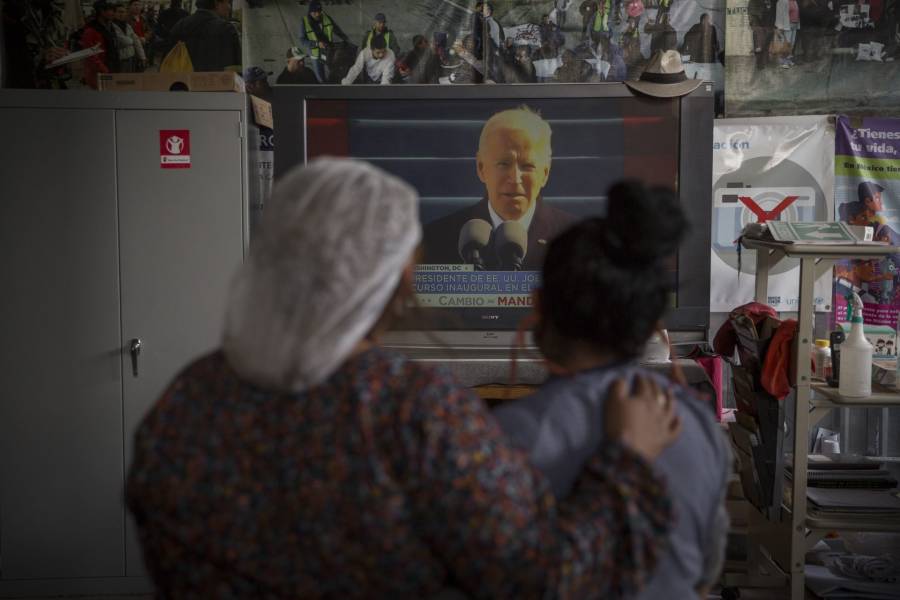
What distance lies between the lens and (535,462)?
1075mm

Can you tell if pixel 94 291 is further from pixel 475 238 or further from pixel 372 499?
pixel 372 499

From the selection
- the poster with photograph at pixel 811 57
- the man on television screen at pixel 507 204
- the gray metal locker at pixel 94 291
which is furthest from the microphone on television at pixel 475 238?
the poster with photograph at pixel 811 57

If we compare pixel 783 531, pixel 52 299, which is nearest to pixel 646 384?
pixel 783 531

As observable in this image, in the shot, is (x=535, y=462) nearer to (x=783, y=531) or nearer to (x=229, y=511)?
(x=229, y=511)

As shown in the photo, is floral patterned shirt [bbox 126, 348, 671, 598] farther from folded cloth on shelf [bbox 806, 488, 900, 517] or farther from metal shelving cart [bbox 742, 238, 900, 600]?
folded cloth on shelf [bbox 806, 488, 900, 517]

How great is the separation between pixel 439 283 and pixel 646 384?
232cm

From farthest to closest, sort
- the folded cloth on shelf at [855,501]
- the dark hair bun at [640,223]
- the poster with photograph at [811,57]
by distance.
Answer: the poster with photograph at [811,57], the folded cloth on shelf at [855,501], the dark hair bun at [640,223]

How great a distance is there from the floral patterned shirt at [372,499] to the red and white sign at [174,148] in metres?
2.40

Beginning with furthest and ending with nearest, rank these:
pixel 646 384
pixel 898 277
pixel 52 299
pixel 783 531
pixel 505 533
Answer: pixel 898 277 < pixel 52 299 < pixel 783 531 < pixel 646 384 < pixel 505 533

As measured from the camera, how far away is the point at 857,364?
2.74 m

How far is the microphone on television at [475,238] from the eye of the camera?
3.42 metres
